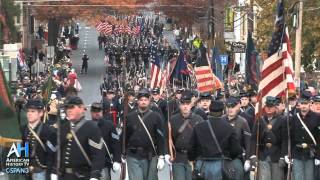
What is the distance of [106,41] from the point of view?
82188 mm

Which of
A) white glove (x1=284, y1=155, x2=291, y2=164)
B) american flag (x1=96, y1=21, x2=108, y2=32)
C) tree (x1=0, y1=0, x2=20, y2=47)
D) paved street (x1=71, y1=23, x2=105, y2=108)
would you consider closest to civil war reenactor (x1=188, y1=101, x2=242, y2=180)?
white glove (x1=284, y1=155, x2=291, y2=164)

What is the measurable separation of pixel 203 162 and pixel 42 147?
7.14ft

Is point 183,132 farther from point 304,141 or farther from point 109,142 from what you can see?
point 304,141

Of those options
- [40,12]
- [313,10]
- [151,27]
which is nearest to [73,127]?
[313,10]

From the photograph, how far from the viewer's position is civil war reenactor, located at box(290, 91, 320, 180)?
16328 millimetres

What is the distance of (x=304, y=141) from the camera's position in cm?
→ 1634

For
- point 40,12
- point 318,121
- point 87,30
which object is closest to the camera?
point 318,121

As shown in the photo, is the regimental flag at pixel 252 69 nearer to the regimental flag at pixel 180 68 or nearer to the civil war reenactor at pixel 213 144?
the civil war reenactor at pixel 213 144

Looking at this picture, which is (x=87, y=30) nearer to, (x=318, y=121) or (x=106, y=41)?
(x=106, y=41)

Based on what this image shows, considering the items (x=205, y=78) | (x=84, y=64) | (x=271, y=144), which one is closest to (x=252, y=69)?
(x=205, y=78)

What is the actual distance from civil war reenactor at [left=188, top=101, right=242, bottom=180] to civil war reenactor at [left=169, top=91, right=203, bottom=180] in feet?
4.71

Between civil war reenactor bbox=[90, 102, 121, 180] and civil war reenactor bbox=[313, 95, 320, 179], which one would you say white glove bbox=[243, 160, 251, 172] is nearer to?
civil war reenactor bbox=[313, 95, 320, 179]

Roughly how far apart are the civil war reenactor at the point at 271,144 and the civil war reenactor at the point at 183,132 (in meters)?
0.95

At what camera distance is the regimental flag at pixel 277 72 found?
54.1ft
